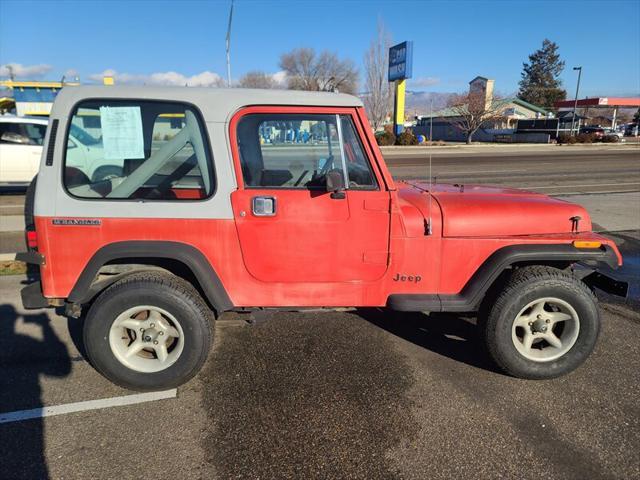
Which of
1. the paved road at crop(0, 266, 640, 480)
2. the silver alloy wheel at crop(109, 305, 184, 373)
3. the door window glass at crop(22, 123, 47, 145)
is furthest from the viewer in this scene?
the door window glass at crop(22, 123, 47, 145)

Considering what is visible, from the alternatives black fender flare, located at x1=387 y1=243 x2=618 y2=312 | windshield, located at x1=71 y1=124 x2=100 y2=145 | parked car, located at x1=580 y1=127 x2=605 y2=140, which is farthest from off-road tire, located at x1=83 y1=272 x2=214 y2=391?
parked car, located at x1=580 y1=127 x2=605 y2=140

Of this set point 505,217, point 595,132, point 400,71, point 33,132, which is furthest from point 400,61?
point 505,217

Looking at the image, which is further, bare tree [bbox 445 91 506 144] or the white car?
bare tree [bbox 445 91 506 144]

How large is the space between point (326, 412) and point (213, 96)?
7.20 ft

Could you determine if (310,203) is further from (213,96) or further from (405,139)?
(405,139)

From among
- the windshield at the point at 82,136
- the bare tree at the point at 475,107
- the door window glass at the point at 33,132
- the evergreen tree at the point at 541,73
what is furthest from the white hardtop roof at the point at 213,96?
the evergreen tree at the point at 541,73

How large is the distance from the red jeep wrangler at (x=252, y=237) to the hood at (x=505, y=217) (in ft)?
0.05

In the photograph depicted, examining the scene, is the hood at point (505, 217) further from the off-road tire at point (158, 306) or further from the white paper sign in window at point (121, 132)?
the white paper sign in window at point (121, 132)

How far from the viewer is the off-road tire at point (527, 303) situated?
119 inches

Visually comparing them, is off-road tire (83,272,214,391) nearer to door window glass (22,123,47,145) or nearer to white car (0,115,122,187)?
white car (0,115,122,187)

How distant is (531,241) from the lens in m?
3.09

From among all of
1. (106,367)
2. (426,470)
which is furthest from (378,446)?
(106,367)

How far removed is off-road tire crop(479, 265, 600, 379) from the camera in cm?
302

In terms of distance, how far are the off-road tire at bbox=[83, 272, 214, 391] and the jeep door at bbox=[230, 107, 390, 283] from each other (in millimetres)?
495
